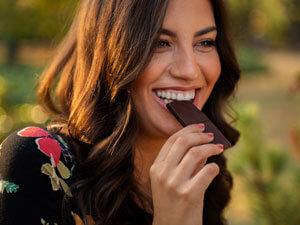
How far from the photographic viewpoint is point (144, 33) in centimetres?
168

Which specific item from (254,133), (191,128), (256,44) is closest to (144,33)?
(191,128)

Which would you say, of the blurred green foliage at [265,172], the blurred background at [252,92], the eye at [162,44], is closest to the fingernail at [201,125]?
the eye at [162,44]

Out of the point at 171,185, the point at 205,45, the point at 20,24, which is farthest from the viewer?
the point at 20,24

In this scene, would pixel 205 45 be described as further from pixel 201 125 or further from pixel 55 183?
pixel 55 183

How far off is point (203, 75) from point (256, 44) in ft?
57.3

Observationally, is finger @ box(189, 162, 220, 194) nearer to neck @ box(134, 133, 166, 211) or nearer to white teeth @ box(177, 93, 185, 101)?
white teeth @ box(177, 93, 185, 101)

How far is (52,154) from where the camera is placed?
1652 millimetres

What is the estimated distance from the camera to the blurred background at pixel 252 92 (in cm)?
280

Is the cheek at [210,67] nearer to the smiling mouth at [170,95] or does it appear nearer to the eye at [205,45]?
the eye at [205,45]

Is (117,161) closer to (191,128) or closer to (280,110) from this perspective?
Result: (191,128)

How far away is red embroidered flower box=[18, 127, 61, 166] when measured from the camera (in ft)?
5.40

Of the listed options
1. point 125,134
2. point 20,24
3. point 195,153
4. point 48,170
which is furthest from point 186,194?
point 20,24

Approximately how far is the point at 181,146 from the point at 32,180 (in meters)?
0.58

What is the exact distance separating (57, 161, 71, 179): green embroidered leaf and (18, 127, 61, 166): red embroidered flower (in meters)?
Answer: 0.02
